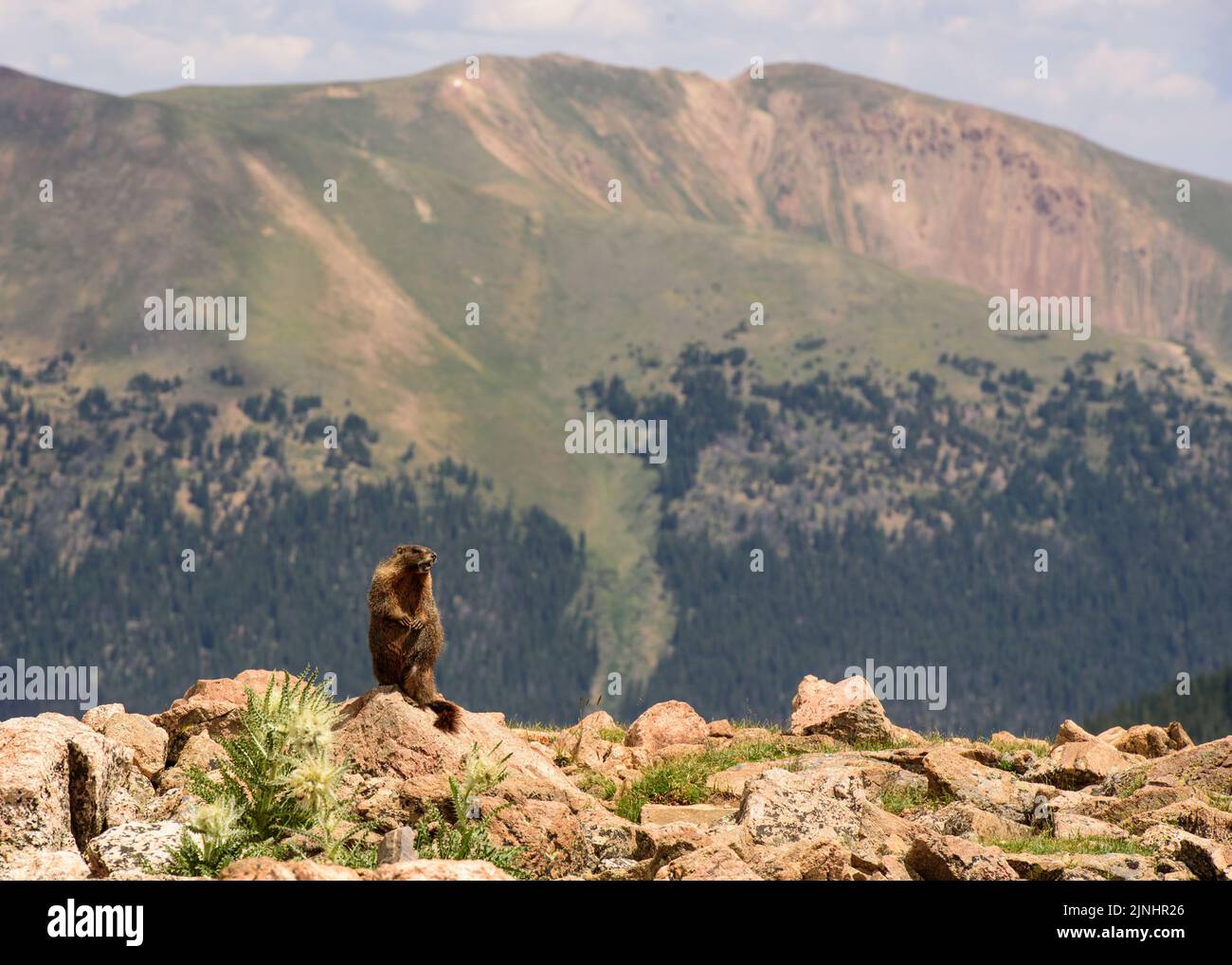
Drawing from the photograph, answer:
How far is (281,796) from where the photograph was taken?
16422 millimetres

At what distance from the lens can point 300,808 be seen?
54.0 feet

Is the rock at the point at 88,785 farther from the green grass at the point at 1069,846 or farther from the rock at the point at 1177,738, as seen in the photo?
the rock at the point at 1177,738

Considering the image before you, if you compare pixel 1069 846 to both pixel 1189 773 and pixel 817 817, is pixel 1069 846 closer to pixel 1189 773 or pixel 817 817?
pixel 817 817

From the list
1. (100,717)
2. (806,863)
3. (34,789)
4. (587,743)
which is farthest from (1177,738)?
(34,789)

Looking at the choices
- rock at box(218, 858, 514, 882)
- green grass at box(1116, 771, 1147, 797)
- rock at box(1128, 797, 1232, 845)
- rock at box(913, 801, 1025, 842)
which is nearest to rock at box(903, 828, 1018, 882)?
rock at box(913, 801, 1025, 842)

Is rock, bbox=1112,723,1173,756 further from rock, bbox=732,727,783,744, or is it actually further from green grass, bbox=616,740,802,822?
green grass, bbox=616,740,802,822

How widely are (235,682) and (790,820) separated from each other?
1036cm

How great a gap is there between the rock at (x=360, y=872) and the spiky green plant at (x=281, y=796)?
2082 millimetres

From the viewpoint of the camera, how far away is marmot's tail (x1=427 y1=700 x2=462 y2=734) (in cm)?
2145

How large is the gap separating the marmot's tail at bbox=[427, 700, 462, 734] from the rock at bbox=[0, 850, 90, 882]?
20.4ft

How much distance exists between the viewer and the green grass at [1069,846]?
64.7 ft

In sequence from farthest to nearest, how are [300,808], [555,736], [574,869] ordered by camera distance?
1. [555,736]
2. [574,869]
3. [300,808]
